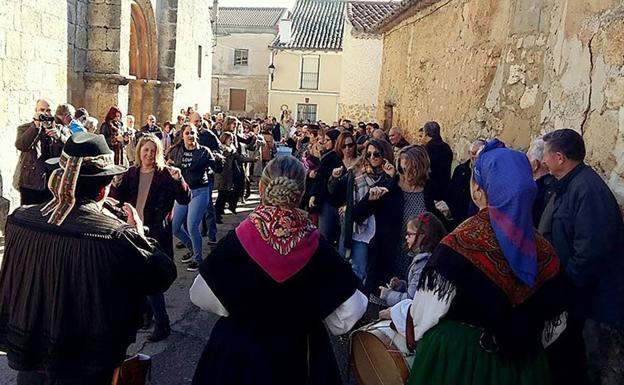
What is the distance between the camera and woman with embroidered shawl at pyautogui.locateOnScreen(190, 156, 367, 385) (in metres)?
2.48

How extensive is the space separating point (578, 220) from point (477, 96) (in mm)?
3580

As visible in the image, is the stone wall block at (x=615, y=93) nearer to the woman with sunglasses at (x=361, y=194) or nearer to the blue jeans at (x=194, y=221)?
the woman with sunglasses at (x=361, y=194)

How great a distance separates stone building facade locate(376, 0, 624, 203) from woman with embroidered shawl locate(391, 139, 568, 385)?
1433 millimetres

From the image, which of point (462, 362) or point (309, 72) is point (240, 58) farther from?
point (462, 362)

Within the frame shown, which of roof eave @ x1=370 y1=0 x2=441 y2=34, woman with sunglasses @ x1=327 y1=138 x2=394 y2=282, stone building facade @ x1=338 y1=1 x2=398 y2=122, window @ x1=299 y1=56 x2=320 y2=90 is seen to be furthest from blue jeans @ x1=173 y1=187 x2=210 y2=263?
window @ x1=299 y1=56 x2=320 y2=90

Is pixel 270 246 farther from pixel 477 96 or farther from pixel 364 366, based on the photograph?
pixel 477 96

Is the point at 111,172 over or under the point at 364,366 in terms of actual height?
over

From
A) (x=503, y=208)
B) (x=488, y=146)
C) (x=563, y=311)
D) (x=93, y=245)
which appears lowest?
(x=563, y=311)

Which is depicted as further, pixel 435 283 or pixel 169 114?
pixel 169 114

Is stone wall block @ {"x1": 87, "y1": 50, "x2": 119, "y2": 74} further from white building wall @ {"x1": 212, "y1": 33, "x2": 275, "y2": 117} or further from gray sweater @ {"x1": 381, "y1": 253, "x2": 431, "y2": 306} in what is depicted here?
white building wall @ {"x1": 212, "y1": 33, "x2": 275, "y2": 117}

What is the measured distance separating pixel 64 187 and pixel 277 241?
0.96 m

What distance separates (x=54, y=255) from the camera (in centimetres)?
250

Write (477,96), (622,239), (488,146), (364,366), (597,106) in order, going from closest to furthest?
(488,146) < (364,366) < (622,239) < (597,106) < (477,96)

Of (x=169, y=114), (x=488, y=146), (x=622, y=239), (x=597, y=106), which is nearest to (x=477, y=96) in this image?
(x=597, y=106)
